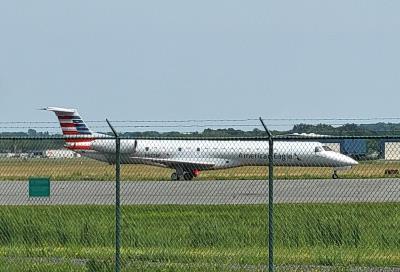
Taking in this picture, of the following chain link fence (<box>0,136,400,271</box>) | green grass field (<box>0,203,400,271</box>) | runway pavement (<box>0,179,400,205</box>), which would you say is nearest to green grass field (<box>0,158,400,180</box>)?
chain link fence (<box>0,136,400,271</box>)

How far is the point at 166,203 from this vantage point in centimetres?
2844

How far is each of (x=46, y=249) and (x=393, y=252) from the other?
19.2 feet

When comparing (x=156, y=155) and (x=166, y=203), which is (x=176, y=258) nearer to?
(x=166, y=203)

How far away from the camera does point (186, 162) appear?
50406 mm

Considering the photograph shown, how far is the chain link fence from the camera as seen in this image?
574 inches

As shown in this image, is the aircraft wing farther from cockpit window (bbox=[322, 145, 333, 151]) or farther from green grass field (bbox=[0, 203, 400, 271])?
green grass field (bbox=[0, 203, 400, 271])

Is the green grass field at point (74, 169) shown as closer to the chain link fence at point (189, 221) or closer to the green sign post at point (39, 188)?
the chain link fence at point (189, 221)

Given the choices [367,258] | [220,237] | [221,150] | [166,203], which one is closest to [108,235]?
[220,237]

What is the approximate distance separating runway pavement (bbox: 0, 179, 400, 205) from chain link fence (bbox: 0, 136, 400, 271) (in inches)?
2.8

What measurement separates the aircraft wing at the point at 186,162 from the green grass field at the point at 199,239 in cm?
2430

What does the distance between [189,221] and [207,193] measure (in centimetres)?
783

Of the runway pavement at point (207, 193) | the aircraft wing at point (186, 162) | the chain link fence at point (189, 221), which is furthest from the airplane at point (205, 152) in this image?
the chain link fence at point (189, 221)

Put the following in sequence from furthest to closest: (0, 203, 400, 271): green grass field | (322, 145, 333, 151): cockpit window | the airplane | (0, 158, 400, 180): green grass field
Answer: (322, 145, 333, 151): cockpit window < the airplane < (0, 158, 400, 180): green grass field < (0, 203, 400, 271): green grass field

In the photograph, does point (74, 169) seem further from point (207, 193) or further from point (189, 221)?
point (207, 193)
